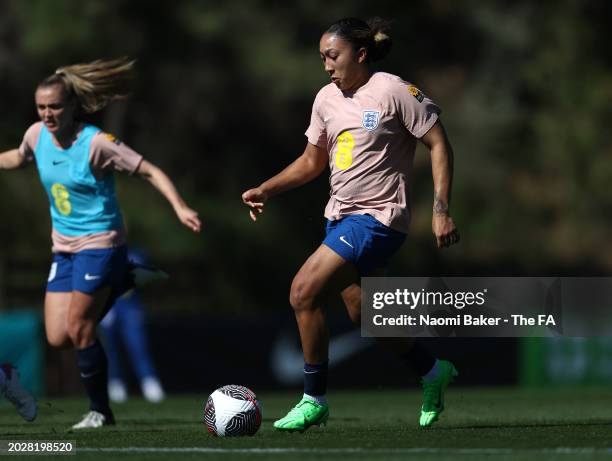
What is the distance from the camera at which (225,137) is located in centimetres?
2561

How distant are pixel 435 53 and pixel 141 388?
553 inches

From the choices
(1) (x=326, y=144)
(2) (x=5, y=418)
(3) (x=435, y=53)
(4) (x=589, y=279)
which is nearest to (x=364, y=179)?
(1) (x=326, y=144)

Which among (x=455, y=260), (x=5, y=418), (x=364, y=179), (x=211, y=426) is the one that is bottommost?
(x=455, y=260)

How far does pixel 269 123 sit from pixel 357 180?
17.7 m

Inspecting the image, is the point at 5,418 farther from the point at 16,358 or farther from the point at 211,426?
the point at 16,358

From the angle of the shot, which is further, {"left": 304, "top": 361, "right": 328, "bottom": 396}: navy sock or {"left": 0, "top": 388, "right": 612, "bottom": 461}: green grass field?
{"left": 304, "top": 361, "right": 328, "bottom": 396}: navy sock

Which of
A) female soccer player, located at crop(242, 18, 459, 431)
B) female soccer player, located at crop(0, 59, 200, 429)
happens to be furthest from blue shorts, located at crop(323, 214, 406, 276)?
female soccer player, located at crop(0, 59, 200, 429)

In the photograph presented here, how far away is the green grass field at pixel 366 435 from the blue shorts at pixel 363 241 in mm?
946

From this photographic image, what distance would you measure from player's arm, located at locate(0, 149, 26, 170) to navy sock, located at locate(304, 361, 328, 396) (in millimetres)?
2575

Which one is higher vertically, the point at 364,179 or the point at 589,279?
the point at 364,179

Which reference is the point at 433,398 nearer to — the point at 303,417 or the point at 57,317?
the point at 303,417

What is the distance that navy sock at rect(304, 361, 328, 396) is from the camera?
7602mm

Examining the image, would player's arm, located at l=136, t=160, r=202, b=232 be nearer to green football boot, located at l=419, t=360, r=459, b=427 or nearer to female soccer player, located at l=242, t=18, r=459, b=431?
female soccer player, located at l=242, t=18, r=459, b=431

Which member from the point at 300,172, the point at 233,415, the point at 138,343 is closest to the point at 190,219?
the point at 300,172
